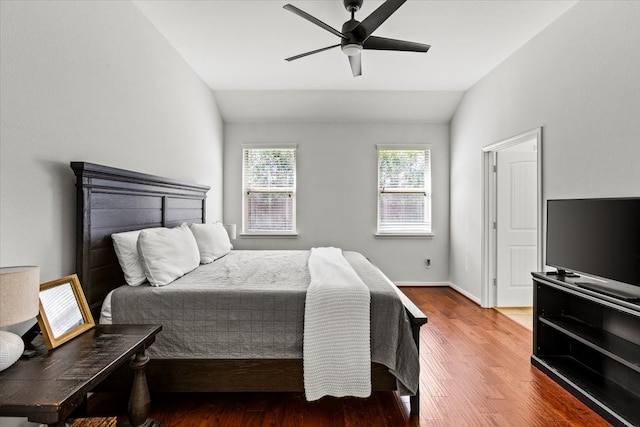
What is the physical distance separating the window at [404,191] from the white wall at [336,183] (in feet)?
0.50

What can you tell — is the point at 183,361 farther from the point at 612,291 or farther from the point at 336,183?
the point at 336,183

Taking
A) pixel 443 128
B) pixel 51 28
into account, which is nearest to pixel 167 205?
pixel 51 28

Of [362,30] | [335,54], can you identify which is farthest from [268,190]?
[362,30]

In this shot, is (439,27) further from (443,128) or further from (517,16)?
(443,128)

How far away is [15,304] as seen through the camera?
1.15 meters

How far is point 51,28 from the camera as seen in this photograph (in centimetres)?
184

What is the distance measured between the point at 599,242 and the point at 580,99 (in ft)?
3.93

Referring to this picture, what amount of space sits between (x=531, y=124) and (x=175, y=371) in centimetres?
366

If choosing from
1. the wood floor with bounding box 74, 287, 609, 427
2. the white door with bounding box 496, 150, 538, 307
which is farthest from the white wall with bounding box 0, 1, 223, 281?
the white door with bounding box 496, 150, 538, 307

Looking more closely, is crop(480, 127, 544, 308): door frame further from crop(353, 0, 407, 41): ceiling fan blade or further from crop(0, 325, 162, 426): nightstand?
crop(0, 325, 162, 426): nightstand

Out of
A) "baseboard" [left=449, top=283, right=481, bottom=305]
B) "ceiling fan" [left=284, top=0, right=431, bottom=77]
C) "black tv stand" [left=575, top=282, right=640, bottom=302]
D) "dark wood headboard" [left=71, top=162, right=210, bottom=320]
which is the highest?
"ceiling fan" [left=284, top=0, right=431, bottom=77]

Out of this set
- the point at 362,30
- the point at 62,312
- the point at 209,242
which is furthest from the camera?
the point at 209,242

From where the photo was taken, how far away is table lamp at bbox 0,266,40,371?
112cm

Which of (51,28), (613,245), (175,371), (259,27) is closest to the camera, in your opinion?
(51,28)
